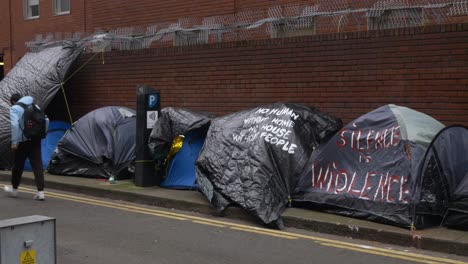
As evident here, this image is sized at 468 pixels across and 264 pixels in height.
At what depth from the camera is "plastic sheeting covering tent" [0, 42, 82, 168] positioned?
13648 millimetres

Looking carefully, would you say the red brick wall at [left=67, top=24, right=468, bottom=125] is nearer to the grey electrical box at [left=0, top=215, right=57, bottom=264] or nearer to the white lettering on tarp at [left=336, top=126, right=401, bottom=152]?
the white lettering on tarp at [left=336, top=126, right=401, bottom=152]

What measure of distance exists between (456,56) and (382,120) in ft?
6.76

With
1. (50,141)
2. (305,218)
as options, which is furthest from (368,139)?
(50,141)

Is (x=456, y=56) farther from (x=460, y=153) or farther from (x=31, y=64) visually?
(x=31, y=64)

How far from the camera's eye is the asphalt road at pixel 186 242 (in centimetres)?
605

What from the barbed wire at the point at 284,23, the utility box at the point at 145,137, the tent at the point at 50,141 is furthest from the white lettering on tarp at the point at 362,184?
the tent at the point at 50,141

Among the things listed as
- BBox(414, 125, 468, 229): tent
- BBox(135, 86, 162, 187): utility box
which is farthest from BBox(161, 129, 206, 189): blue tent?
BBox(414, 125, 468, 229): tent

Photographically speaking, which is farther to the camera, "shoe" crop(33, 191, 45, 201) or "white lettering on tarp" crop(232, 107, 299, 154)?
"shoe" crop(33, 191, 45, 201)

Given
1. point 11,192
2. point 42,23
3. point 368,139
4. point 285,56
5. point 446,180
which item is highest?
point 42,23

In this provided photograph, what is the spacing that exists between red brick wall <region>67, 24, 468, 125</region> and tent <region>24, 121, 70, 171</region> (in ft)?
5.61

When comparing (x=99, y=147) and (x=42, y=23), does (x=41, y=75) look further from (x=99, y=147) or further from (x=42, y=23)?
(x=42, y=23)

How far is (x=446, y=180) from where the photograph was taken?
7.23 meters

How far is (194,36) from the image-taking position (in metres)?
13.4

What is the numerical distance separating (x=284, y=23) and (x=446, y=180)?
575 centimetres
